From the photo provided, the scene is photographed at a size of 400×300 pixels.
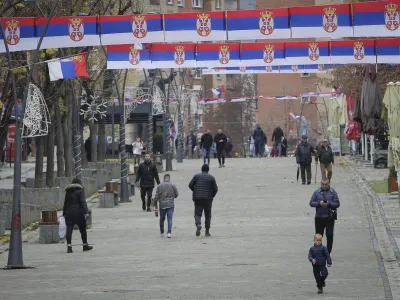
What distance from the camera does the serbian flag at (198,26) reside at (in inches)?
1206

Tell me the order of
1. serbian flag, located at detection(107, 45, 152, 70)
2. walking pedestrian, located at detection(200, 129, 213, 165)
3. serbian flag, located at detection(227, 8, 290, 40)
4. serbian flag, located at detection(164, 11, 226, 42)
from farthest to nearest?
1. walking pedestrian, located at detection(200, 129, 213, 165)
2. serbian flag, located at detection(107, 45, 152, 70)
3. serbian flag, located at detection(164, 11, 226, 42)
4. serbian flag, located at detection(227, 8, 290, 40)

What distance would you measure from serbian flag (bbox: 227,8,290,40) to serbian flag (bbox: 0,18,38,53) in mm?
4833

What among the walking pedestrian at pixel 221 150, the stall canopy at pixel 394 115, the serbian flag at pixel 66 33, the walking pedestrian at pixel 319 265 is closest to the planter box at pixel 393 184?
the stall canopy at pixel 394 115

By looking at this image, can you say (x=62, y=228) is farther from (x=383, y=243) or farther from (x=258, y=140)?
(x=258, y=140)

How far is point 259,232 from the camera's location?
1203 inches

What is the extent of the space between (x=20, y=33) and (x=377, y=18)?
335 inches

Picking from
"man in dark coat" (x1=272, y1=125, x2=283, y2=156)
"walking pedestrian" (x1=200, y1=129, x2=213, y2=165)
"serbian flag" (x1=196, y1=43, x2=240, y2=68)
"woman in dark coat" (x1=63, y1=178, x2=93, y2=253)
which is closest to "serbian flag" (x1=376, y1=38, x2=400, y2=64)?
"serbian flag" (x1=196, y1=43, x2=240, y2=68)

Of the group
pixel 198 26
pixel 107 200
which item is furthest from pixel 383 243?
pixel 107 200

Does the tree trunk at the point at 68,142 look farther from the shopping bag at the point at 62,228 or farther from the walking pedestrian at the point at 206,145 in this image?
the shopping bag at the point at 62,228

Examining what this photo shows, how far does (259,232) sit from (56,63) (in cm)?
664

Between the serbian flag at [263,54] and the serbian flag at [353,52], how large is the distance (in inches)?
69.7

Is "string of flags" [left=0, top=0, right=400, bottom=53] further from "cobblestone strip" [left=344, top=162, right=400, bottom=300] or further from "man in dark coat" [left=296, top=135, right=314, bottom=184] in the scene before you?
"man in dark coat" [left=296, top=135, right=314, bottom=184]

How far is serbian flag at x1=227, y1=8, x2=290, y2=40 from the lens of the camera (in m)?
30.4

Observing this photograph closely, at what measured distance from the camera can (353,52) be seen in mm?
36844
